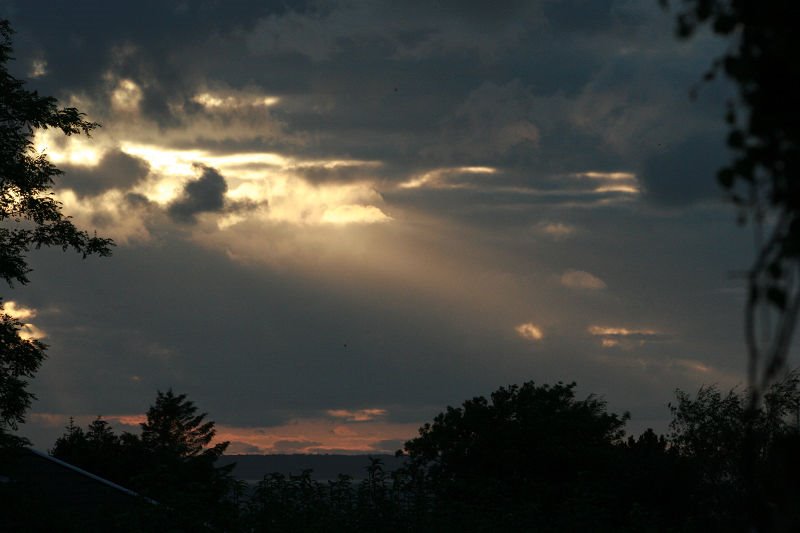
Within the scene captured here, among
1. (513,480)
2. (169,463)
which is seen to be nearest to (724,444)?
(513,480)

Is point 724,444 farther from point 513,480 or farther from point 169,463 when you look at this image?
point 169,463

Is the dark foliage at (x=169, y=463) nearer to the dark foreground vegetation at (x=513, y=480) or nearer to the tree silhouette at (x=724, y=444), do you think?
the dark foreground vegetation at (x=513, y=480)

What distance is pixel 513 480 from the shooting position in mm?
37312

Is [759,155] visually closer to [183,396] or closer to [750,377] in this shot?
[750,377]

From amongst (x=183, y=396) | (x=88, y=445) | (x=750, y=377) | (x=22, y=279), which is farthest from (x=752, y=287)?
(x=183, y=396)

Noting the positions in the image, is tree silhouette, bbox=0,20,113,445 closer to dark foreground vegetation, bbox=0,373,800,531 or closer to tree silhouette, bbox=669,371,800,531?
dark foreground vegetation, bbox=0,373,800,531

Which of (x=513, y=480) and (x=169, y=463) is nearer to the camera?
(x=169, y=463)

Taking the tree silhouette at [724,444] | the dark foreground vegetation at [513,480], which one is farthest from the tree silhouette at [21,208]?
the tree silhouette at [724,444]

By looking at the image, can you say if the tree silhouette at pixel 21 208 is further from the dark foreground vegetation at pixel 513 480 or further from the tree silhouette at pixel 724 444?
the tree silhouette at pixel 724 444

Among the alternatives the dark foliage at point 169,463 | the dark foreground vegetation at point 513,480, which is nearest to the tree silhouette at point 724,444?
the dark foreground vegetation at point 513,480

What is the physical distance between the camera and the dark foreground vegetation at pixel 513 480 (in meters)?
18.0

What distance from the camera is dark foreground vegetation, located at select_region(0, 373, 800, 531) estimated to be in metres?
18.0

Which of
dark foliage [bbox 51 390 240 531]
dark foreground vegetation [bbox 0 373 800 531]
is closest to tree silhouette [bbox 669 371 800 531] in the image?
dark foreground vegetation [bbox 0 373 800 531]

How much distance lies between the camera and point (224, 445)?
253 ft
